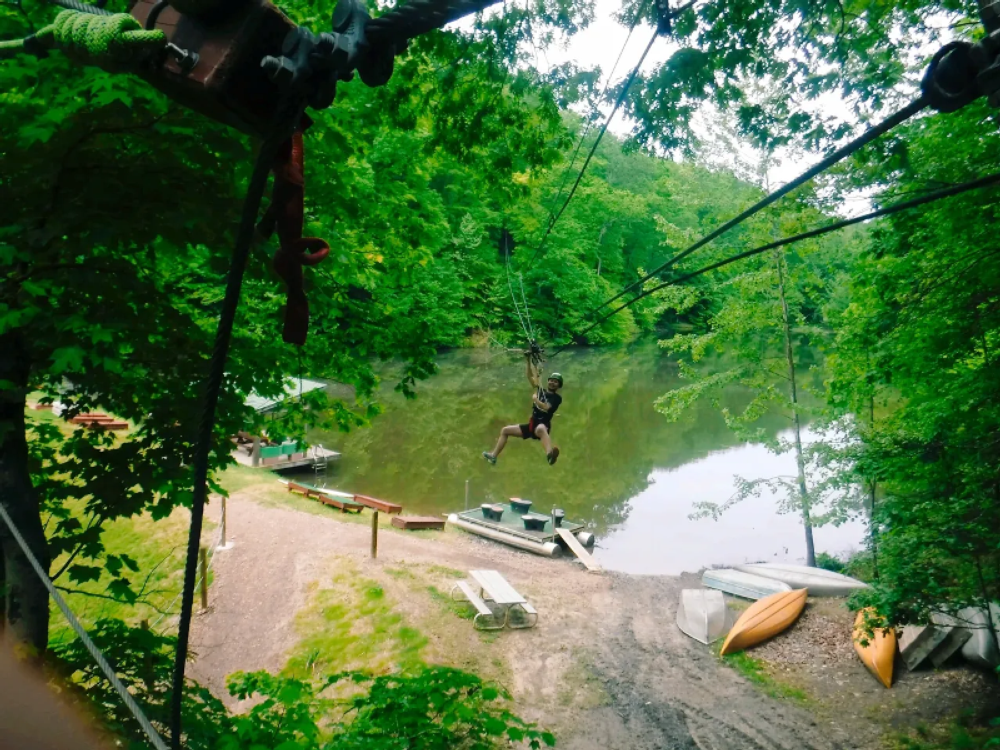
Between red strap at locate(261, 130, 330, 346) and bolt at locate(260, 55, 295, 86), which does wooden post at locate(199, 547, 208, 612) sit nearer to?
red strap at locate(261, 130, 330, 346)

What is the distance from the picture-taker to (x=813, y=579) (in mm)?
12648

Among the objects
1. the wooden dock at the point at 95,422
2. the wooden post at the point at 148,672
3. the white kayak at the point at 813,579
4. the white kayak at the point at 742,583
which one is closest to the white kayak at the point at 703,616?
the white kayak at the point at 742,583

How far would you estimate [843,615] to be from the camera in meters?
11.3

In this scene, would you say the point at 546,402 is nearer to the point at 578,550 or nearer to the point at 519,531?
the point at 578,550

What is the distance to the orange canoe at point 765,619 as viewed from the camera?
406 inches

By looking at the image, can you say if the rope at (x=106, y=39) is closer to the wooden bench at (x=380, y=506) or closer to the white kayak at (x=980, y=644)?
the white kayak at (x=980, y=644)

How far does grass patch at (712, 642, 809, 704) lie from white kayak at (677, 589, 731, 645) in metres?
0.35

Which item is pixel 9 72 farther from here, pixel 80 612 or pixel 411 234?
pixel 80 612

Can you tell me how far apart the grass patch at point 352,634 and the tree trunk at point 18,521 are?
214 inches

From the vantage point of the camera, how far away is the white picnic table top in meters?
10.4

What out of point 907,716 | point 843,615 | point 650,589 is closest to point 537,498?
point 650,589

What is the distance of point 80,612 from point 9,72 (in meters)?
8.70

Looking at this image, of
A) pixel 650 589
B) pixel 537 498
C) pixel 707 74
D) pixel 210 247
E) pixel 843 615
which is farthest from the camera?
pixel 537 498

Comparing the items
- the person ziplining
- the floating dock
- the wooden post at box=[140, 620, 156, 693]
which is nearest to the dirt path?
the floating dock
